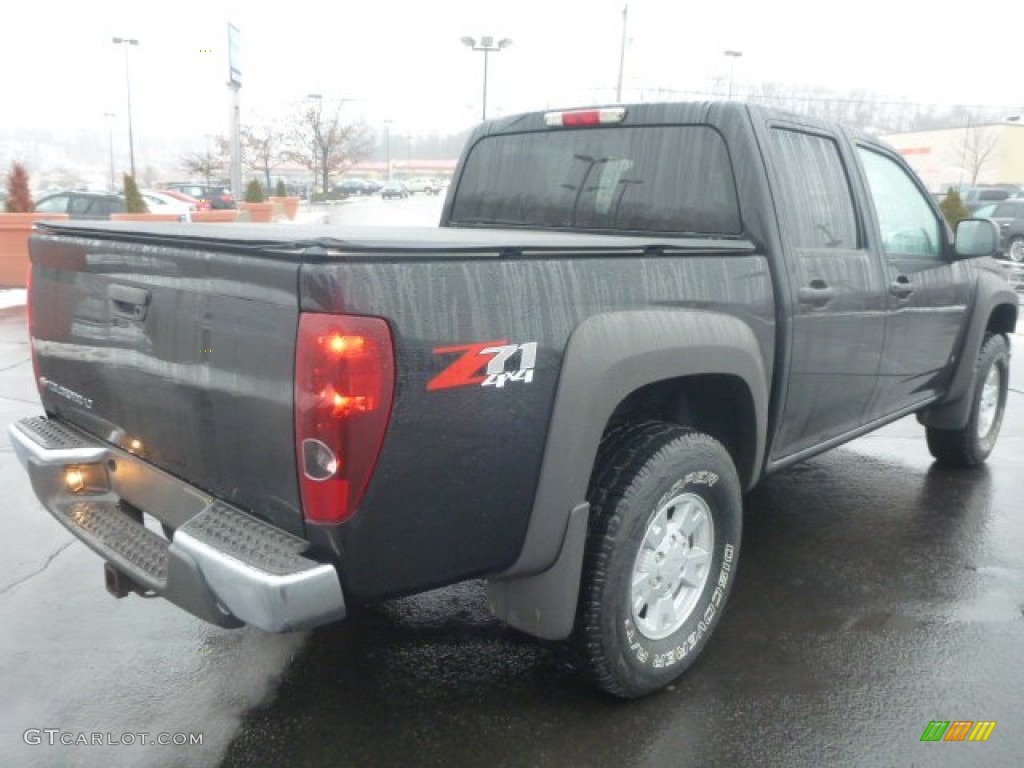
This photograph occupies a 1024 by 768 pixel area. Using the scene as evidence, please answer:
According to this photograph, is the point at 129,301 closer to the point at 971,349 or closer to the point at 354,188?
the point at 971,349

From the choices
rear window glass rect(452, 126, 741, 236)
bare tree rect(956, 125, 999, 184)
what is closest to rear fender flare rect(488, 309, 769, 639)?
rear window glass rect(452, 126, 741, 236)

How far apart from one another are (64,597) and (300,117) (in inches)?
1959

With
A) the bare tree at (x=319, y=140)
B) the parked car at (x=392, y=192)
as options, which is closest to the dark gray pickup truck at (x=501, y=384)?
the bare tree at (x=319, y=140)

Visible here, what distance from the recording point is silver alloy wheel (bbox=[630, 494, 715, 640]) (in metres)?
2.83

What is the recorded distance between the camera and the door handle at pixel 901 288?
3980 millimetres

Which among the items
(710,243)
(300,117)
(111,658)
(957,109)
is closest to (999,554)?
(710,243)

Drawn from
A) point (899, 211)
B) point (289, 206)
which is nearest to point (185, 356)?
point (899, 211)

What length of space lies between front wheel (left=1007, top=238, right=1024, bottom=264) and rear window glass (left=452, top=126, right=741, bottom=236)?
22636mm

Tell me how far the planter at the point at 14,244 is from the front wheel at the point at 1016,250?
2200 centimetres

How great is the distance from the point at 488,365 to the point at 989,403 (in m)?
4.63

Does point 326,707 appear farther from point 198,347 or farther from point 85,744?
point 198,347

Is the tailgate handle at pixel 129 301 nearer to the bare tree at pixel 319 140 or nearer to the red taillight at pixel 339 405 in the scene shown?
the red taillight at pixel 339 405

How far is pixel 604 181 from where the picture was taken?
3834 mm

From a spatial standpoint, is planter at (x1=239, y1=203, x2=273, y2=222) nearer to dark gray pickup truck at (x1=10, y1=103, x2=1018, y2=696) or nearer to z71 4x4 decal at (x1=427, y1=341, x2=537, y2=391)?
dark gray pickup truck at (x1=10, y1=103, x2=1018, y2=696)
